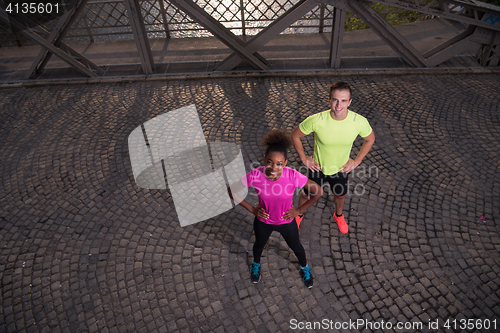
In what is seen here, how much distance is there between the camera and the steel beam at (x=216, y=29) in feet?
23.3

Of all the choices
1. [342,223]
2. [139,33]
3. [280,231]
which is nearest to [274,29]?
[139,33]

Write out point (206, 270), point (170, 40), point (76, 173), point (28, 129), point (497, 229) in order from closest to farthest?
point (206, 270), point (497, 229), point (76, 173), point (28, 129), point (170, 40)

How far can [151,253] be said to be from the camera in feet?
13.7

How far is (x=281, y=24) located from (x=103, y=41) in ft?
19.1

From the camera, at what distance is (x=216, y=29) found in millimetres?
7414

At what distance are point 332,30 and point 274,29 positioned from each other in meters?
1.28

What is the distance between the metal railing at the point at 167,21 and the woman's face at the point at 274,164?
23.6 ft

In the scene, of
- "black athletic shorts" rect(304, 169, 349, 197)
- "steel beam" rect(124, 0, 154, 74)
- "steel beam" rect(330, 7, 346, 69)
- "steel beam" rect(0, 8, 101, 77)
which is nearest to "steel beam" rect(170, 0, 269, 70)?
"steel beam" rect(124, 0, 154, 74)

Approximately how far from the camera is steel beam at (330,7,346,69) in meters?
7.19

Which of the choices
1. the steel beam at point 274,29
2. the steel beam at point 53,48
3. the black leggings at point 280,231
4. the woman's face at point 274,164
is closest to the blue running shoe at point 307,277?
the black leggings at point 280,231

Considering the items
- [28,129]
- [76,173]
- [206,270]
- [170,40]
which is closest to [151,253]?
[206,270]

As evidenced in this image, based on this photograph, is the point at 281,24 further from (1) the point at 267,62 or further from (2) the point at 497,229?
(2) the point at 497,229

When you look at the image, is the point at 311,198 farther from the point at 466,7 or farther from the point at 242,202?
the point at 466,7

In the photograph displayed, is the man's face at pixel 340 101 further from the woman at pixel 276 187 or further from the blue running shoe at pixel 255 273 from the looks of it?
the blue running shoe at pixel 255 273
